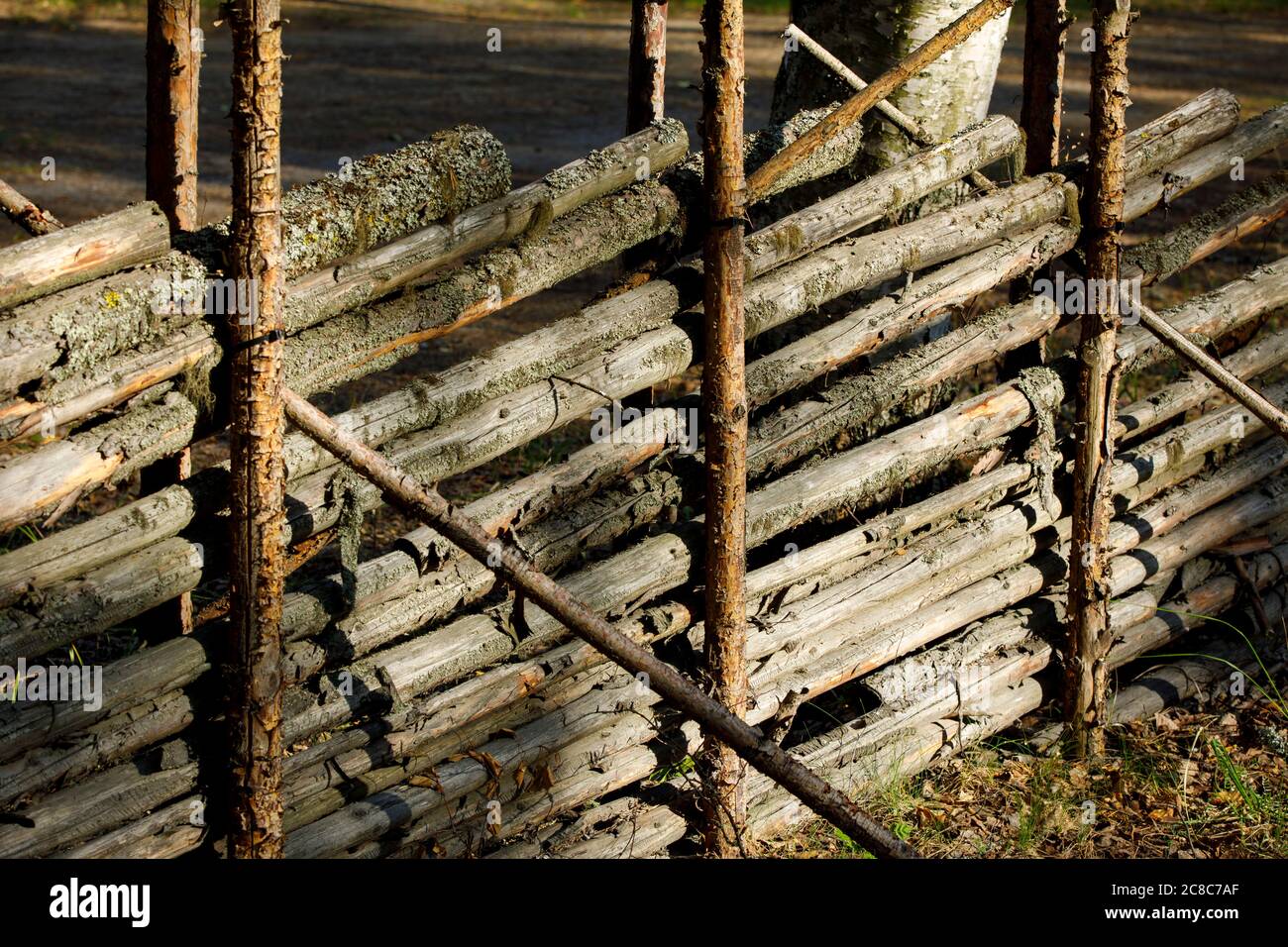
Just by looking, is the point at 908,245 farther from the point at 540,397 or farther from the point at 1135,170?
the point at 540,397

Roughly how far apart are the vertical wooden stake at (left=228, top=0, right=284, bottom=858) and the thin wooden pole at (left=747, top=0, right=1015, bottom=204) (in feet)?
3.85

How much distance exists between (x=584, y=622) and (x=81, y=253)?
4.27ft

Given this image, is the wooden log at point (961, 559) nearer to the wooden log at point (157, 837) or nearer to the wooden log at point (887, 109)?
the wooden log at point (887, 109)

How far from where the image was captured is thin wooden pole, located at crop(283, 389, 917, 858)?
2826 mm

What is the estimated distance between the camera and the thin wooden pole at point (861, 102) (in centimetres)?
330

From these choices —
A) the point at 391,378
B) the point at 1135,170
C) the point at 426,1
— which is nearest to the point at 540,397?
the point at 1135,170

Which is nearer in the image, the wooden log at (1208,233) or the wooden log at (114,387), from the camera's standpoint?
the wooden log at (114,387)

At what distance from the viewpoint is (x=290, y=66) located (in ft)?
42.0

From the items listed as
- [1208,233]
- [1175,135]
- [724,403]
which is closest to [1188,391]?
[1208,233]

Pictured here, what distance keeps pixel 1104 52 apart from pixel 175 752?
299cm

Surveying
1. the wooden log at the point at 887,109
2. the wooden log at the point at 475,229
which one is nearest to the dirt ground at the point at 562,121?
the wooden log at the point at 887,109

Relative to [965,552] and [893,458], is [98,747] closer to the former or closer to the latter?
[893,458]

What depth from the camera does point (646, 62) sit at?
3.72 m

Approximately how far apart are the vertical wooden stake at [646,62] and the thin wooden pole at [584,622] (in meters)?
1.31
